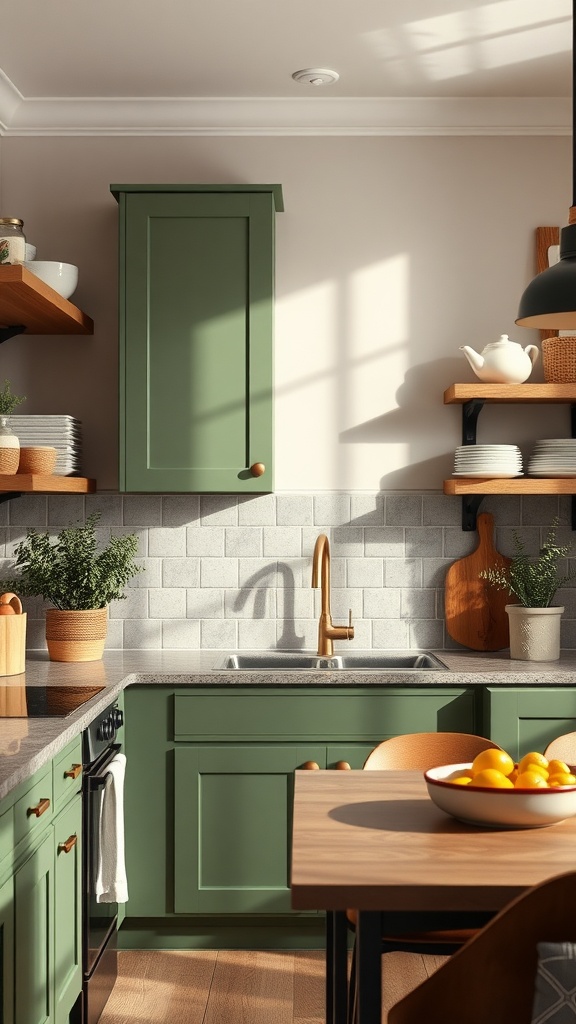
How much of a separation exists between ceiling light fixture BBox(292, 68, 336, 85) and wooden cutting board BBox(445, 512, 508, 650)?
165 cm

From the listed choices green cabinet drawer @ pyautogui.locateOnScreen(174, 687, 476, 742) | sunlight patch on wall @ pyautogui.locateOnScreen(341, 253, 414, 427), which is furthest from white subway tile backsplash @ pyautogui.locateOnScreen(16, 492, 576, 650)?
green cabinet drawer @ pyautogui.locateOnScreen(174, 687, 476, 742)

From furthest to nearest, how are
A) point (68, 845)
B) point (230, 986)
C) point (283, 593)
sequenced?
point (283, 593)
point (230, 986)
point (68, 845)

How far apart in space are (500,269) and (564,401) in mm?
567

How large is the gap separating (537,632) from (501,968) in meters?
2.03

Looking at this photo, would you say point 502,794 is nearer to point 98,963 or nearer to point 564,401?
point 98,963

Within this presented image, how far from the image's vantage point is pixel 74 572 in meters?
3.59

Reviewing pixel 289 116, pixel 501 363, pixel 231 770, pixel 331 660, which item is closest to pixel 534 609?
pixel 331 660

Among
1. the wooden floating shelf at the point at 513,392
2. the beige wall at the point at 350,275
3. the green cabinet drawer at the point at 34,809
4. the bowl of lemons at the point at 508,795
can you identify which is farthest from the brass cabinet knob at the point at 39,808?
the wooden floating shelf at the point at 513,392

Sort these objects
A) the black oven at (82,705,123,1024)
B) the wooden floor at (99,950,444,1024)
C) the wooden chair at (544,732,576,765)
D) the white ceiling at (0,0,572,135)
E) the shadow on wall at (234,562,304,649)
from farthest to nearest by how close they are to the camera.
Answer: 1. the shadow on wall at (234,562,304,649)
2. the white ceiling at (0,0,572,135)
3. the wooden floor at (99,950,444,1024)
4. the black oven at (82,705,123,1024)
5. the wooden chair at (544,732,576,765)

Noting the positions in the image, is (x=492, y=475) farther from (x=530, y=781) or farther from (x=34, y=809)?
(x=34, y=809)

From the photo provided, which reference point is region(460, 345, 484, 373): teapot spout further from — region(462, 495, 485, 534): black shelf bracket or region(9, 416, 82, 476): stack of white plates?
region(9, 416, 82, 476): stack of white plates

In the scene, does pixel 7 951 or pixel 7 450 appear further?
pixel 7 450

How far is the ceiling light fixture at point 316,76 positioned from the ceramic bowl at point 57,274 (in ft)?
3.42

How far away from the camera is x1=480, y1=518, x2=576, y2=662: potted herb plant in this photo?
140 inches
